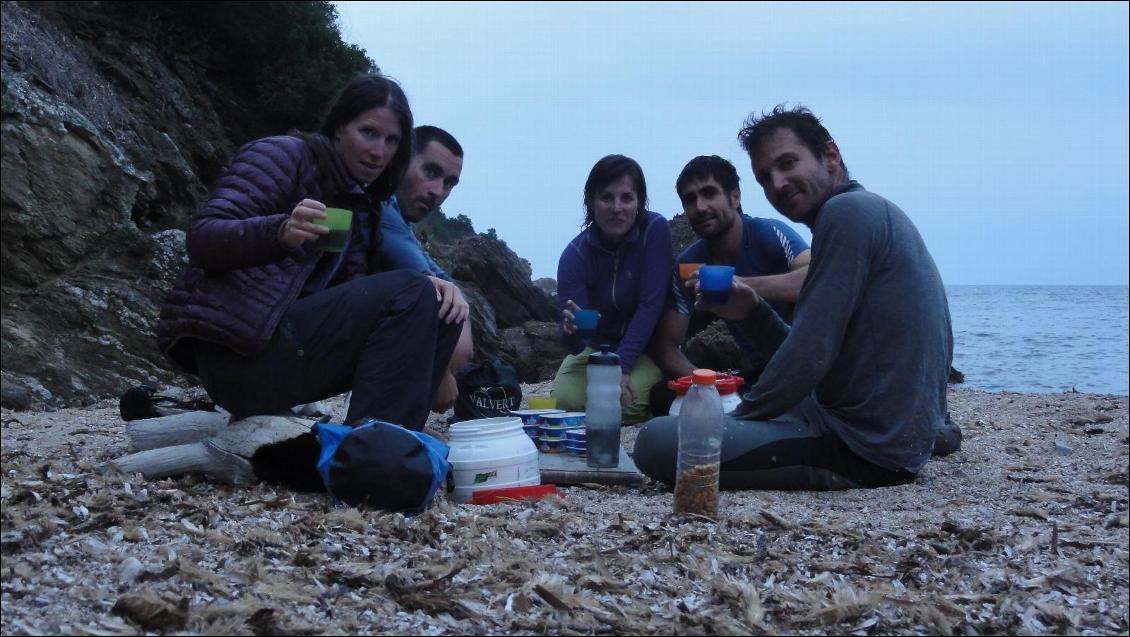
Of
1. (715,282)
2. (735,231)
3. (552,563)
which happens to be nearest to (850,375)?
(715,282)

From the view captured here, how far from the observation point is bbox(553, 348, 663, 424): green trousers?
680cm

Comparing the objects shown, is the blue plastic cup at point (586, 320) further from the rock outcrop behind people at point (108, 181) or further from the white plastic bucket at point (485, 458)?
the rock outcrop behind people at point (108, 181)

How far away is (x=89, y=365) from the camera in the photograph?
7.57m

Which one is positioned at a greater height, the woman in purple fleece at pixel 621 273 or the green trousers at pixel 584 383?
the woman in purple fleece at pixel 621 273

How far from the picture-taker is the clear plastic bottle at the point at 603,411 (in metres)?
4.66

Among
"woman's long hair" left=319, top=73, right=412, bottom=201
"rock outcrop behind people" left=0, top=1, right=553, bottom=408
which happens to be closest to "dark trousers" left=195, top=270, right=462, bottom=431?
"woman's long hair" left=319, top=73, right=412, bottom=201

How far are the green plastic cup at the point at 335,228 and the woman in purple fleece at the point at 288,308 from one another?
0.04 m

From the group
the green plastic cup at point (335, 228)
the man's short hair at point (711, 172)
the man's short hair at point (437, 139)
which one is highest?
the man's short hair at point (437, 139)

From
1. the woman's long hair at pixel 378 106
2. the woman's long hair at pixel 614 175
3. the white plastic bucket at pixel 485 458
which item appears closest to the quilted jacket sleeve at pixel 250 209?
the woman's long hair at pixel 378 106

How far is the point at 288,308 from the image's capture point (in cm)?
406

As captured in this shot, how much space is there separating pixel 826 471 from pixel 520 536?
169cm

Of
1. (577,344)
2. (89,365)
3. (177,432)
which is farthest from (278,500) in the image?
(89,365)

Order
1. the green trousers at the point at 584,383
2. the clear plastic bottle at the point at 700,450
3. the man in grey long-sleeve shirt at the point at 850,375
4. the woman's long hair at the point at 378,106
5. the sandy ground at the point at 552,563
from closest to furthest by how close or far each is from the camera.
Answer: the sandy ground at the point at 552,563 → the clear plastic bottle at the point at 700,450 → the man in grey long-sleeve shirt at the point at 850,375 → the woman's long hair at the point at 378,106 → the green trousers at the point at 584,383

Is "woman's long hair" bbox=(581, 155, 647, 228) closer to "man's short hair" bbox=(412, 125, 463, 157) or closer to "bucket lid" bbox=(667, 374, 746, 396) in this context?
"man's short hair" bbox=(412, 125, 463, 157)
